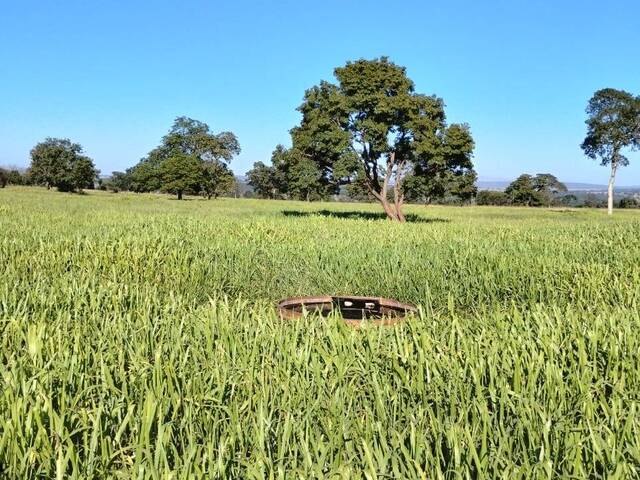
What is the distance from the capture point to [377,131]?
69.9 feet

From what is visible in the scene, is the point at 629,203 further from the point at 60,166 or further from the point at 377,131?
the point at 60,166

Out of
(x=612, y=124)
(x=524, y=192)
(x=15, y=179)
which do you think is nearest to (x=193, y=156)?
(x=15, y=179)

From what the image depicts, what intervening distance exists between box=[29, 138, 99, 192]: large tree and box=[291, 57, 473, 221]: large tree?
59370 millimetres

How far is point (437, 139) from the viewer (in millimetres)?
22078

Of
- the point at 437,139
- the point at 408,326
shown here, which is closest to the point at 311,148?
the point at 437,139

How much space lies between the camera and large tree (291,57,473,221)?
21.6 m

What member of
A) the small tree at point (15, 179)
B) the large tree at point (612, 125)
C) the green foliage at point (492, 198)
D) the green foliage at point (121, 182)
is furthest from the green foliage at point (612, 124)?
the green foliage at point (121, 182)

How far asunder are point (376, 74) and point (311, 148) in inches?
178

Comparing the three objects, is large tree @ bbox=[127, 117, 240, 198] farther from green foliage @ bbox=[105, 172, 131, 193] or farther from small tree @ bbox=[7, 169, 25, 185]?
green foliage @ bbox=[105, 172, 131, 193]

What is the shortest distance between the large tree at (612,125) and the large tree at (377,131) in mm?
24690

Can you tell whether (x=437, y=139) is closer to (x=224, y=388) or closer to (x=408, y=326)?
(x=408, y=326)

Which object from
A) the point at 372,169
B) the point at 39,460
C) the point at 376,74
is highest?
the point at 376,74

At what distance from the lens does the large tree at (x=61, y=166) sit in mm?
70938

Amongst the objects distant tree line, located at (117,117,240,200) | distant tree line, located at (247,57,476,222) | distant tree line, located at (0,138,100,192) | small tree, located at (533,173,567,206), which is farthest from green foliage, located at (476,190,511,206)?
distant tree line, located at (247,57,476,222)
